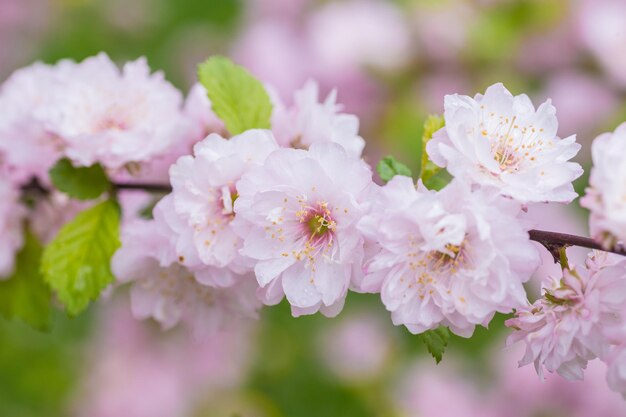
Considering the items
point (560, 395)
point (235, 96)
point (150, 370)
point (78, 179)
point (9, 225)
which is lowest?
point (150, 370)

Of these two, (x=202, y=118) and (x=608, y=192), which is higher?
(x=608, y=192)

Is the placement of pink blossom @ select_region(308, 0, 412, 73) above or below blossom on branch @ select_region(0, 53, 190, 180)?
below

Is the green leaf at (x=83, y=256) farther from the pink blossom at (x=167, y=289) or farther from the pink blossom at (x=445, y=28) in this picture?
the pink blossom at (x=445, y=28)

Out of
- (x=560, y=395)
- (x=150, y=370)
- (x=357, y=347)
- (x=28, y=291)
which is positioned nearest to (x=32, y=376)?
(x=150, y=370)

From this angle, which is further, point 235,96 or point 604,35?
point 604,35

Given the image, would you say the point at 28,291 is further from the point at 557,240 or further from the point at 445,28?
the point at 445,28

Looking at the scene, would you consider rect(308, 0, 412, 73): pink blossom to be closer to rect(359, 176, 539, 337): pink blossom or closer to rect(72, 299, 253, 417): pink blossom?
rect(72, 299, 253, 417): pink blossom

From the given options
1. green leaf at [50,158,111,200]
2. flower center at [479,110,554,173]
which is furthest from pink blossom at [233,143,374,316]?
green leaf at [50,158,111,200]
